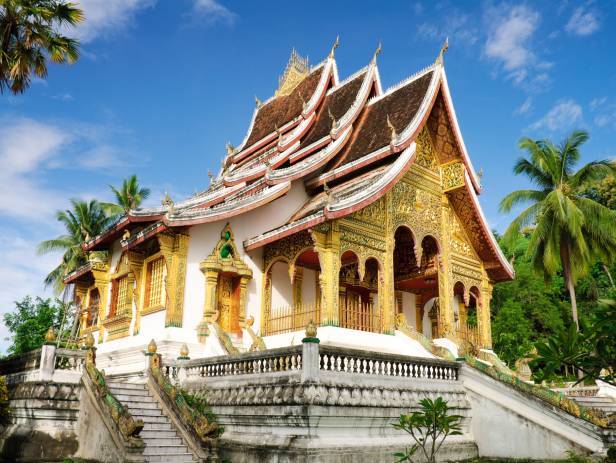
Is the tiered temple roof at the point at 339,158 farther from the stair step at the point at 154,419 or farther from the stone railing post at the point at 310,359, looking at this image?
the stone railing post at the point at 310,359

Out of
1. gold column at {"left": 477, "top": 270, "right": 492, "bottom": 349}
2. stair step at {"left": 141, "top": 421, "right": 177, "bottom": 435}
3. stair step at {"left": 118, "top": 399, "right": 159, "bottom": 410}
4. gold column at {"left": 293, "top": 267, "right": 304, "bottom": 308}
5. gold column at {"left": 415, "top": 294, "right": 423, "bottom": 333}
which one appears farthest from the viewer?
gold column at {"left": 415, "top": 294, "right": 423, "bottom": 333}

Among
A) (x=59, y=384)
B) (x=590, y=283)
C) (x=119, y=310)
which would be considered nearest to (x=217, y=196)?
(x=119, y=310)

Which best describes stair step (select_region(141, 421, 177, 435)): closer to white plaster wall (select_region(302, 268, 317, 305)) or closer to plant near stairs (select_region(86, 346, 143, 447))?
plant near stairs (select_region(86, 346, 143, 447))

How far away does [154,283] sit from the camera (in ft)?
→ 42.5

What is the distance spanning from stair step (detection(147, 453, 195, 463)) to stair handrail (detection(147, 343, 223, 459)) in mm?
126

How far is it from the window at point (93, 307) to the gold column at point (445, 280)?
9005mm

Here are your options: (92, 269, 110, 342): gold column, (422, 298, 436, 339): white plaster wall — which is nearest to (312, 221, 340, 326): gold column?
(92, 269, 110, 342): gold column

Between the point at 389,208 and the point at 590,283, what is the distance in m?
19.2

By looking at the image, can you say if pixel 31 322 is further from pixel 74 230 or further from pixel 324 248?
pixel 324 248

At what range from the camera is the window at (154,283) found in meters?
12.6

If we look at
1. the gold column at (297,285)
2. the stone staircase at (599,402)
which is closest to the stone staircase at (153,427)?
the gold column at (297,285)

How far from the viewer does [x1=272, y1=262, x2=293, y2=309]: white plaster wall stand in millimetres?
13547

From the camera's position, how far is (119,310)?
14.3 meters

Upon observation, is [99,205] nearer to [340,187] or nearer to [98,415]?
[340,187]
